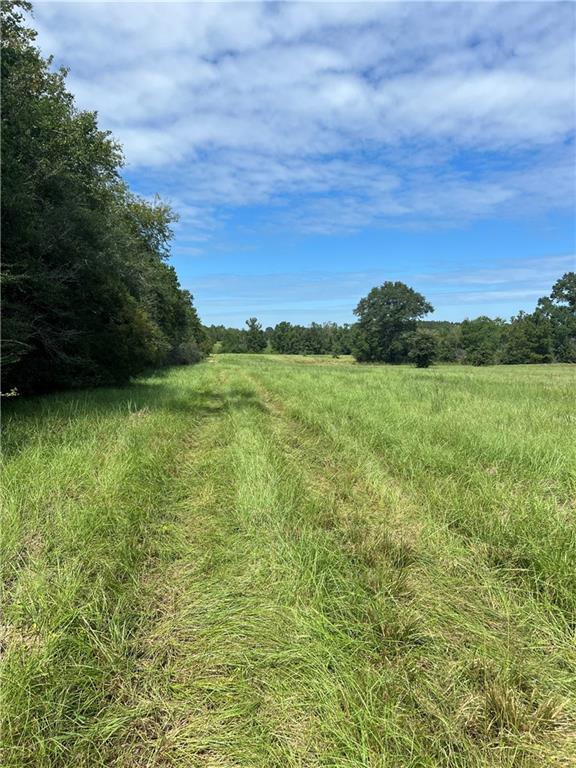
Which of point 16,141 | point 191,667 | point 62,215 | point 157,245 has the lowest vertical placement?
point 191,667

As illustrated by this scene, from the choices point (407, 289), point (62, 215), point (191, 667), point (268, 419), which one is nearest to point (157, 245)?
point (62, 215)

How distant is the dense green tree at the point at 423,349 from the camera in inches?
2697

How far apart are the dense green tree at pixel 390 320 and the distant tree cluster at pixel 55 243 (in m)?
67.1

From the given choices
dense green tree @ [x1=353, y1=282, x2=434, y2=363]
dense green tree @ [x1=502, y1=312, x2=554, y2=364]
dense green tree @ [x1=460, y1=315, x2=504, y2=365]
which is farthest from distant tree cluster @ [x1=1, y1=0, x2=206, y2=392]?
dense green tree @ [x1=460, y1=315, x2=504, y2=365]

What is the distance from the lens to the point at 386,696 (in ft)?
6.42

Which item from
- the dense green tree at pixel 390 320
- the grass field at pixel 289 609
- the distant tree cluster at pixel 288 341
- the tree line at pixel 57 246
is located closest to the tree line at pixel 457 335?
the dense green tree at pixel 390 320

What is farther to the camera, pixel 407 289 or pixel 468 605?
pixel 407 289

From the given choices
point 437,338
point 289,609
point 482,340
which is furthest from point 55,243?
point 482,340

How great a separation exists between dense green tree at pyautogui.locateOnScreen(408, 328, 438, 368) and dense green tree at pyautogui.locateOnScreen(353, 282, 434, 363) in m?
4.16

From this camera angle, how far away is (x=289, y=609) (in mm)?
2586

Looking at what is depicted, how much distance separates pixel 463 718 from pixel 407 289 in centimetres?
8246

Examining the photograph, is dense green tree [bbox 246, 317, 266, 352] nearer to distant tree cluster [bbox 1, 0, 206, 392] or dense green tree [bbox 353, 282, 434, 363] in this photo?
dense green tree [bbox 353, 282, 434, 363]

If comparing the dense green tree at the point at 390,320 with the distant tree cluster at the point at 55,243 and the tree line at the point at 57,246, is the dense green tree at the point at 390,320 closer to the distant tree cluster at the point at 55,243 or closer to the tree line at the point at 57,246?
the tree line at the point at 57,246

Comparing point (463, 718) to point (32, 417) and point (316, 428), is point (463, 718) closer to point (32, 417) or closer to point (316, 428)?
point (316, 428)
